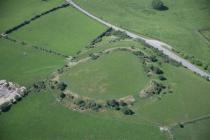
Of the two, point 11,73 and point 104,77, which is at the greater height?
point 104,77

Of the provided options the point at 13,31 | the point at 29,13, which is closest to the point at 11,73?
the point at 13,31

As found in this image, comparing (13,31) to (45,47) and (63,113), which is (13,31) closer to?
(45,47)

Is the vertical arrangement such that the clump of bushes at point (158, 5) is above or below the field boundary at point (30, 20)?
above

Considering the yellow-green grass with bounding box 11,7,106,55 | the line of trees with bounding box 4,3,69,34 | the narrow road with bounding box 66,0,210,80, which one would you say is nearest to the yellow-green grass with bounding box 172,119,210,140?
the narrow road with bounding box 66,0,210,80

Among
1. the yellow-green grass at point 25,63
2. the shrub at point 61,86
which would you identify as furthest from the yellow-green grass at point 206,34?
the shrub at point 61,86

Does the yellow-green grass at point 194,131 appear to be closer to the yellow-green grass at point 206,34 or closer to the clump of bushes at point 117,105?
the clump of bushes at point 117,105

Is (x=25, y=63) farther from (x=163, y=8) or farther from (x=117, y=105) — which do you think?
(x=163, y=8)

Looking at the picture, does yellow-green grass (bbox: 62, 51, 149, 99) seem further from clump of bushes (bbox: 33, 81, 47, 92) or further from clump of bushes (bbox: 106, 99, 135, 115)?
clump of bushes (bbox: 33, 81, 47, 92)
